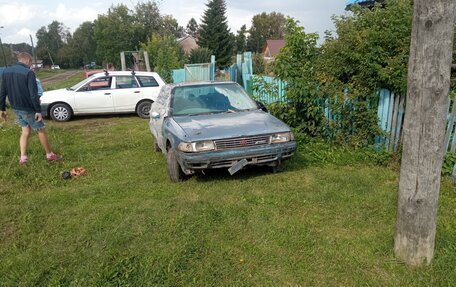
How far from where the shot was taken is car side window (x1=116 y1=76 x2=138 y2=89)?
11.6 meters

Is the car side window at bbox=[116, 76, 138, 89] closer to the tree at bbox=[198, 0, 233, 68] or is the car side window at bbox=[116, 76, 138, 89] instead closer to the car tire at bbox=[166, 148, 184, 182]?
the car tire at bbox=[166, 148, 184, 182]

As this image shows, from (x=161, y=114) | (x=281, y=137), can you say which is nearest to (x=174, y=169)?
(x=161, y=114)

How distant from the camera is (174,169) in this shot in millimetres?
5184

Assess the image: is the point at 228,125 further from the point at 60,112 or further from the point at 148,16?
the point at 148,16

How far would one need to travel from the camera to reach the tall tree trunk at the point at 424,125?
254cm

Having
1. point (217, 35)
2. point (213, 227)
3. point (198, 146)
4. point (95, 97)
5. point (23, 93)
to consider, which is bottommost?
point (213, 227)

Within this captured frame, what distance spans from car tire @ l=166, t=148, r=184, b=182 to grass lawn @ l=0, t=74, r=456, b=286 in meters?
0.17

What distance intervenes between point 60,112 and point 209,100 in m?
7.23

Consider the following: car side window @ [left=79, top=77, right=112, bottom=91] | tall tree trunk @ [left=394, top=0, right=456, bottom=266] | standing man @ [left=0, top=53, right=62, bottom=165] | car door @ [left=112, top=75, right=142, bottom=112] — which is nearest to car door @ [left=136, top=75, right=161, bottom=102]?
car door @ [left=112, top=75, right=142, bottom=112]

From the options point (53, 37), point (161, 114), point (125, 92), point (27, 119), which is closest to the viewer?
point (161, 114)

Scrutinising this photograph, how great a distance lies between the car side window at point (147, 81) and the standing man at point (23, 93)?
544 cm

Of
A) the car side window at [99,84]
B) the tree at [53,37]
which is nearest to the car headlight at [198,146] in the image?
the car side window at [99,84]

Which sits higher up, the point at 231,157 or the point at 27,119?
the point at 27,119

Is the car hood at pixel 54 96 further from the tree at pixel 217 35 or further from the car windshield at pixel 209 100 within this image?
the tree at pixel 217 35
